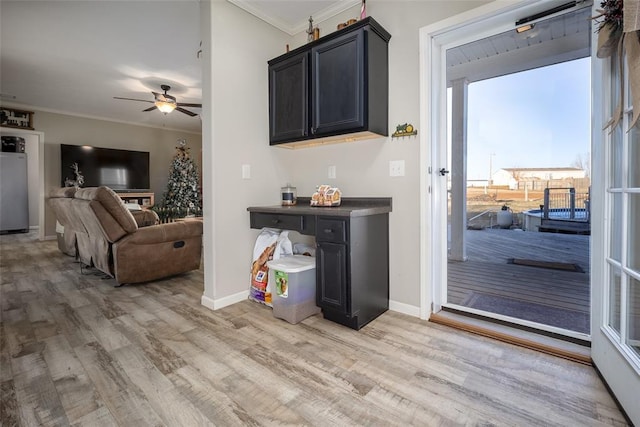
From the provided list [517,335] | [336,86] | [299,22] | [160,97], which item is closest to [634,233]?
[517,335]

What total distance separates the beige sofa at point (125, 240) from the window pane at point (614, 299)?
11.2ft

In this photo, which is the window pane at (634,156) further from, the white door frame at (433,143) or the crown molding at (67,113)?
the crown molding at (67,113)

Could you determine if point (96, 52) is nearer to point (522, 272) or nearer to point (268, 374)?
point (268, 374)

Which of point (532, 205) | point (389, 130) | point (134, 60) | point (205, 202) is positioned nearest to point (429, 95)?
point (389, 130)

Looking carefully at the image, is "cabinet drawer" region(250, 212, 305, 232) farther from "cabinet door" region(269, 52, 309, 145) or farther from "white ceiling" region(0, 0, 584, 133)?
"white ceiling" region(0, 0, 584, 133)

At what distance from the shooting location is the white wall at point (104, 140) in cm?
628

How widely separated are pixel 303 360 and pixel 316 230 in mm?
842

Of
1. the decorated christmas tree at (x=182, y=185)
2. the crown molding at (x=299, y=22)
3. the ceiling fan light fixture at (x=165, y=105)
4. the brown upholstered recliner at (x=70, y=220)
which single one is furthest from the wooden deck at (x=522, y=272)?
the decorated christmas tree at (x=182, y=185)

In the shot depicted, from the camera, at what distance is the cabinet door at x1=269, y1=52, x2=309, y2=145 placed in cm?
252

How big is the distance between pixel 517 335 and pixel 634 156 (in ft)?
3.98

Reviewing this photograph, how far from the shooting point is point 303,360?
5.62ft

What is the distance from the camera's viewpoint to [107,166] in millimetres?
6945

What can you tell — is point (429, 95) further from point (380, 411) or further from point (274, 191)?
point (380, 411)

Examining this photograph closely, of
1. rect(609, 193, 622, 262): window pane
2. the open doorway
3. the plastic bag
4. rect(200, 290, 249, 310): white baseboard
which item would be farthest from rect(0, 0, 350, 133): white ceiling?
rect(200, 290, 249, 310): white baseboard
